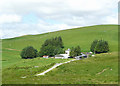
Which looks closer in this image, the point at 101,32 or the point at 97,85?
the point at 97,85

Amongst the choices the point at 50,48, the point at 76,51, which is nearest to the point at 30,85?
the point at 76,51

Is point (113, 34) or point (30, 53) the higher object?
point (113, 34)

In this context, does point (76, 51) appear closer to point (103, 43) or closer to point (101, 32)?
point (103, 43)

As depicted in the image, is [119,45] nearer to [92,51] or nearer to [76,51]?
[92,51]

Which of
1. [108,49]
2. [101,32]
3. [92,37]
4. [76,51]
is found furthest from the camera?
[101,32]

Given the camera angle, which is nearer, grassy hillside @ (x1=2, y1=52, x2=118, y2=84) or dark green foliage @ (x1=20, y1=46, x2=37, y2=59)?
grassy hillside @ (x1=2, y1=52, x2=118, y2=84)

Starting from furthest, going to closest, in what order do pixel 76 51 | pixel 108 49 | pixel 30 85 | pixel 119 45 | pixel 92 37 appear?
1. pixel 92 37
2. pixel 119 45
3. pixel 108 49
4. pixel 76 51
5. pixel 30 85

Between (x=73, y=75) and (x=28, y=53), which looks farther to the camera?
(x=28, y=53)

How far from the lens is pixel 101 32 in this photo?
610 ft

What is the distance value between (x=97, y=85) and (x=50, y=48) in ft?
363

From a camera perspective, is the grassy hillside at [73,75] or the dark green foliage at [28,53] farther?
the dark green foliage at [28,53]

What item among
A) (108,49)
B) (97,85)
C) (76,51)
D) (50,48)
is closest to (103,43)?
(108,49)

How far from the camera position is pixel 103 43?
12938cm

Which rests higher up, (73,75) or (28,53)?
(73,75)
